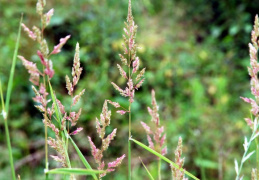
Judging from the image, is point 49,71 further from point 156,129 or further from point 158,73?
point 158,73

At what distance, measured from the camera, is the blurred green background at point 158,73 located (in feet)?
10.8

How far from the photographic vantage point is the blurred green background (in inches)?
Result: 129

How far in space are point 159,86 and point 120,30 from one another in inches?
31.7

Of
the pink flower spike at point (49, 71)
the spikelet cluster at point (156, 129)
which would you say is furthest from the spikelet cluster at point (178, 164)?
the pink flower spike at point (49, 71)

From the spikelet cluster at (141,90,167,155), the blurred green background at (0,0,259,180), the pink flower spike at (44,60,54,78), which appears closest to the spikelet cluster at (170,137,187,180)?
the spikelet cluster at (141,90,167,155)

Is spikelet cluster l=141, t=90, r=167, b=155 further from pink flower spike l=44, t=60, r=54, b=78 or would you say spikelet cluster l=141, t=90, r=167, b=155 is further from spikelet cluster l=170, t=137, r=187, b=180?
pink flower spike l=44, t=60, r=54, b=78

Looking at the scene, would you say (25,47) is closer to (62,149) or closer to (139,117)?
(139,117)

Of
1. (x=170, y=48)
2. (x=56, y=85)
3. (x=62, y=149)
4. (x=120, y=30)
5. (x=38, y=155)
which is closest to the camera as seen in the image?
(x=62, y=149)

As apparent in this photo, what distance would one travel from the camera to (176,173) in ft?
2.63

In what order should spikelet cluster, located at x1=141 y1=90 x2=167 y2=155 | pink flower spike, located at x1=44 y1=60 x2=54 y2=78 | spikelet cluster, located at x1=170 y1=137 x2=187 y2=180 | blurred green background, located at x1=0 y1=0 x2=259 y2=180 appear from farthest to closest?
blurred green background, located at x1=0 y1=0 x2=259 y2=180 → spikelet cluster, located at x1=141 y1=90 x2=167 y2=155 → spikelet cluster, located at x1=170 y1=137 x2=187 y2=180 → pink flower spike, located at x1=44 y1=60 x2=54 y2=78

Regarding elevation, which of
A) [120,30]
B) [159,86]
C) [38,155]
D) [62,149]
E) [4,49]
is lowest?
[38,155]

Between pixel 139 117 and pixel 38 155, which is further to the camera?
pixel 139 117

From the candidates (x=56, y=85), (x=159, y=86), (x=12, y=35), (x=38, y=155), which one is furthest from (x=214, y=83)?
(x=12, y=35)

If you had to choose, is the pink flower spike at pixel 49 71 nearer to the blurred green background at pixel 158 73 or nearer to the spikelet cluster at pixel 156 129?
the spikelet cluster at pixel 156 129
